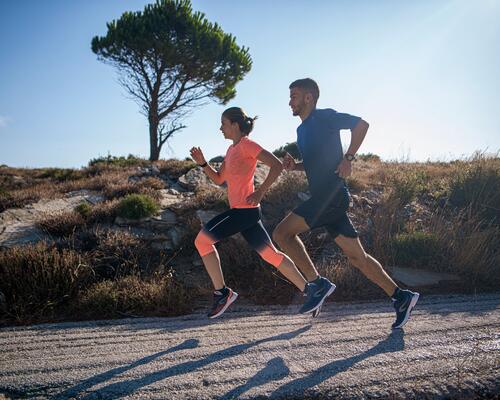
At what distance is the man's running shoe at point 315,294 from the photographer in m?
3.64

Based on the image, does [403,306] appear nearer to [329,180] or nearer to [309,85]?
[329,180]

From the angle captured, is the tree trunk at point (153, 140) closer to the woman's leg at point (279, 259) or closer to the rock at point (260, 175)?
the rock at point (260, 175)

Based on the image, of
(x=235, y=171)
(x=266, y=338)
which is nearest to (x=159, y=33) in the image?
Result: (x=235, y=171)

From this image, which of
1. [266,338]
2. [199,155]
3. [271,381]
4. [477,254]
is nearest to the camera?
[271,381]

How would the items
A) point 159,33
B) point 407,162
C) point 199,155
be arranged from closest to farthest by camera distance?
point 199,155 → point 407,162 → point 159,33

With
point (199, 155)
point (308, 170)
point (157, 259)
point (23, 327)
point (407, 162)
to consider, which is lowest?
point (23, 327)

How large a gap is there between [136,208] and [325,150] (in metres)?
4.29

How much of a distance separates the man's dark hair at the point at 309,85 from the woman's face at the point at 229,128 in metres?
0.71

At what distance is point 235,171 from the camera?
3818 millimetres


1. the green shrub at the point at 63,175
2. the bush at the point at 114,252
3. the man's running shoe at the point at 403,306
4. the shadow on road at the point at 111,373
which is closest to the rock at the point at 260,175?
the bush at the point at 114,252

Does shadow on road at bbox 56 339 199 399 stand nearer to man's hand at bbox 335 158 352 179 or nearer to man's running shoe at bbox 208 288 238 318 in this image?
man's running shoe at bbox 208 288 238 318

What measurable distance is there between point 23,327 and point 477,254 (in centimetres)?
580

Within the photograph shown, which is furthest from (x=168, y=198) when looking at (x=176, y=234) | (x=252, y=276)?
(x=252, y=276)

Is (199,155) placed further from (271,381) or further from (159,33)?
(159,33)
